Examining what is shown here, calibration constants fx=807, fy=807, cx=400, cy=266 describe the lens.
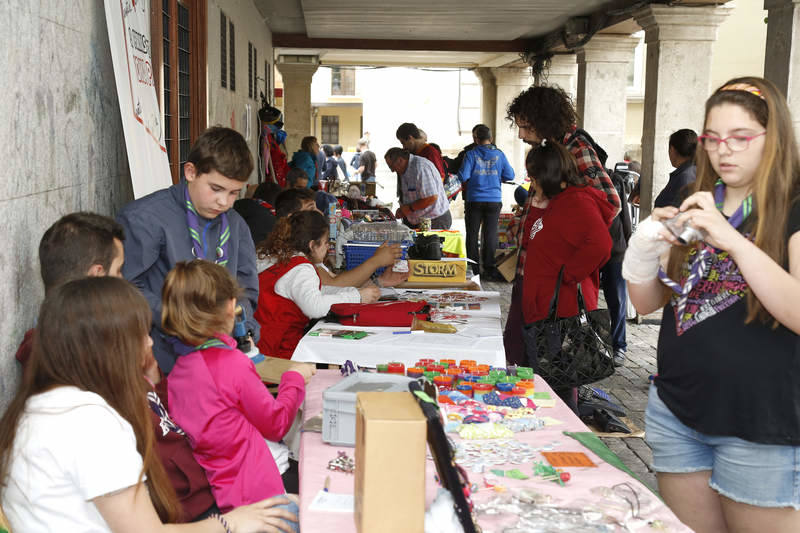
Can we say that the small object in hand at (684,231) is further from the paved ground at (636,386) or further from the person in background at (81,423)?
the paved ground at (636,386)

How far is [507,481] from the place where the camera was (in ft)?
7.12

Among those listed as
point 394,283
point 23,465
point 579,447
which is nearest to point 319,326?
point 394,283

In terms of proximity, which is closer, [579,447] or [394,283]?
[579,447]

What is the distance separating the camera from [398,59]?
802 inches

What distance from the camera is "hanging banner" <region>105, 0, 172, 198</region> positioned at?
344 cm

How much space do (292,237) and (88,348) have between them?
99.9 inches

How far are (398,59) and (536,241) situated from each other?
16807mm

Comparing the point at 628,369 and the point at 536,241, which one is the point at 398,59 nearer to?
the point at 628,369

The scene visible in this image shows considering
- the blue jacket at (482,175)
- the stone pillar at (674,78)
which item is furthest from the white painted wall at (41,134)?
the blue jacket at (482,175)

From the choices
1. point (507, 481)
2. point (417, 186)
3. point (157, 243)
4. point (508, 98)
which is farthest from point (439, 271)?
point (508, 98)

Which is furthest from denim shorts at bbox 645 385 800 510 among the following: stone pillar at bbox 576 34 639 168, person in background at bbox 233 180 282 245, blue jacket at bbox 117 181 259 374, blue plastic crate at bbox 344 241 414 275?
stone pillar at bbox 576 34 639 168

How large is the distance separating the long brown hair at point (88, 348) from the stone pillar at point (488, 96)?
16.9 metres

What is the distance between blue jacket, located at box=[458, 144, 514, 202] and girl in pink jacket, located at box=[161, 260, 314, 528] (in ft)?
28.4

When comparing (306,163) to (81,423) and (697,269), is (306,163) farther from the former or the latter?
(81,423)
